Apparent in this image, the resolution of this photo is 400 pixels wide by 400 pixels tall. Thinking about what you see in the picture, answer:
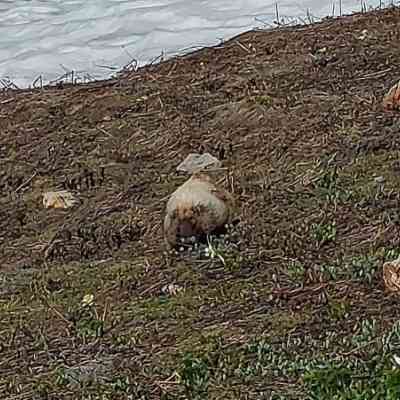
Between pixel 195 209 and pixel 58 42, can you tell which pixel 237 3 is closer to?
pixel 58 42

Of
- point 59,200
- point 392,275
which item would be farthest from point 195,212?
point 59,200

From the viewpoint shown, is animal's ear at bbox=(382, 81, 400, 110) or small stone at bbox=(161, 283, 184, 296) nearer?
small stone at bbox=(161, 283, 184, 296)

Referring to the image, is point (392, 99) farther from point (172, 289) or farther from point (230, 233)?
point (172, 289)

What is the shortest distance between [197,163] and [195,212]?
997 millimetres

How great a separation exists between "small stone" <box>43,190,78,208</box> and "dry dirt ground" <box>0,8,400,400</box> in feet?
0.14

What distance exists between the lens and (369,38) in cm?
627

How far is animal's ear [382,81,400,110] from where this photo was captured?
500cm

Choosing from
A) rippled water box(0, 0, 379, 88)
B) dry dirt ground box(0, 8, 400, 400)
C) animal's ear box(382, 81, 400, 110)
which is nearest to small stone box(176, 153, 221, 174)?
dry dirt ground box(0, 8, 400, 400)

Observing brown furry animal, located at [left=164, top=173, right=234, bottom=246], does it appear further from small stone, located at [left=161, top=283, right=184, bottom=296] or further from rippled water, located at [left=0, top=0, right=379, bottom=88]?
rippled water, located at [left=0, top=0, right=379, bottom=88]

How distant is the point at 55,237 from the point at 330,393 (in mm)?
2060

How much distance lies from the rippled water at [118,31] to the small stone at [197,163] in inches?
95.6

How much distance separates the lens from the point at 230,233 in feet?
13.6

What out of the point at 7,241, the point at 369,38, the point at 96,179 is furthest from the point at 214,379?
the point at 369,38

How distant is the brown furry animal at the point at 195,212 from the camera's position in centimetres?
409
